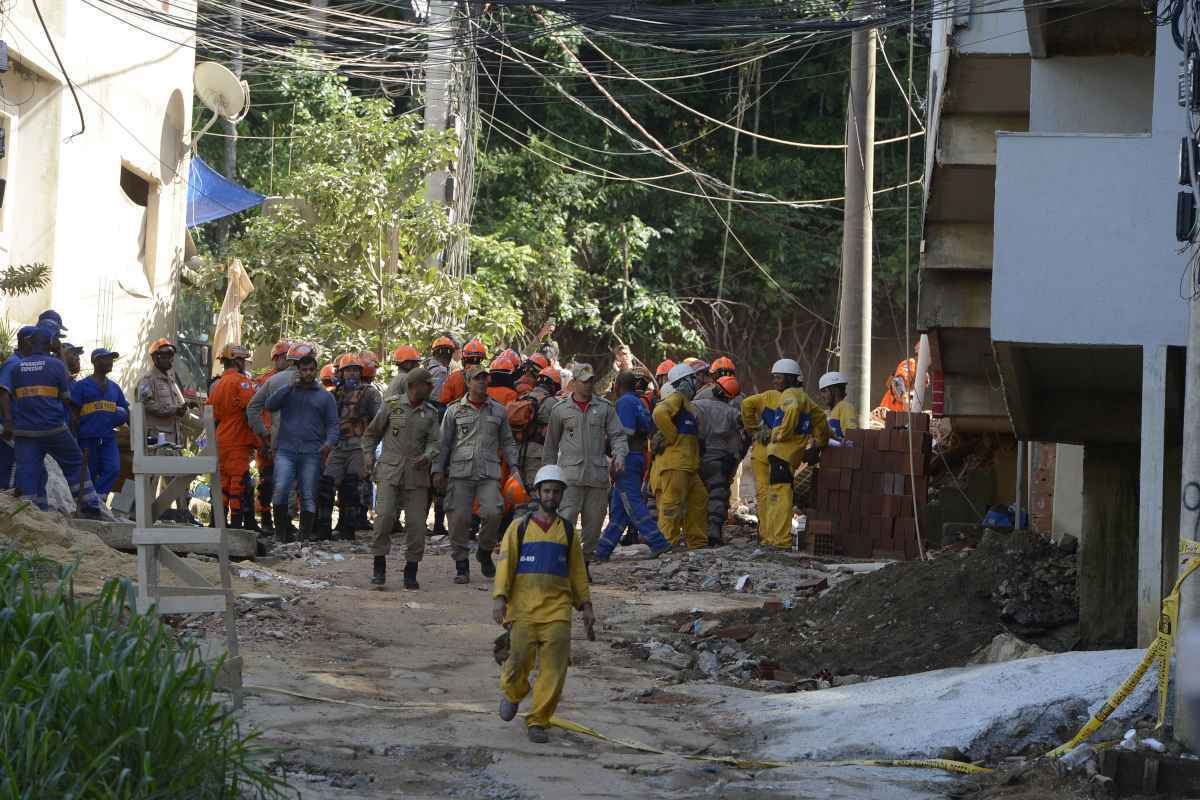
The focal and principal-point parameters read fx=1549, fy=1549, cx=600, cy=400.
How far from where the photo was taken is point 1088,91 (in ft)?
40.7

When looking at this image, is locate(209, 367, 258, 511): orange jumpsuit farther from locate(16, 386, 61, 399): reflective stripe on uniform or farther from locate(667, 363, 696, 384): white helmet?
locate(667, 363, 696, 384): white helmet

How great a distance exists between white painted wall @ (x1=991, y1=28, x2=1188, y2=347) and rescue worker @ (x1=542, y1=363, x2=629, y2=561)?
197 inches

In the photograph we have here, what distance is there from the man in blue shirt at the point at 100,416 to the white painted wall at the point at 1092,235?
861cm

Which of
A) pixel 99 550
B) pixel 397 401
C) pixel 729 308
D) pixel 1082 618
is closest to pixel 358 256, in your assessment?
pixel 729 308

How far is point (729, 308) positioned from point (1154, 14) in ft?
70.2

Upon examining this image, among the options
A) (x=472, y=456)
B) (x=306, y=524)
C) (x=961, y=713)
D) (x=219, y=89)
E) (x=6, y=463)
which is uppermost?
(x=219, y=89)

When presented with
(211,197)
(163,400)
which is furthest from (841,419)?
(211,197)

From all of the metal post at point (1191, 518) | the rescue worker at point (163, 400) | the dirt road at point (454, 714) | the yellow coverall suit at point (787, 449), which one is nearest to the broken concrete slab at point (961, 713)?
the dirt road at point (454, 714)

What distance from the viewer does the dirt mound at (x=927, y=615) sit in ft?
35.6

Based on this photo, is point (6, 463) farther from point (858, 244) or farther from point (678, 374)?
point (858, 244)

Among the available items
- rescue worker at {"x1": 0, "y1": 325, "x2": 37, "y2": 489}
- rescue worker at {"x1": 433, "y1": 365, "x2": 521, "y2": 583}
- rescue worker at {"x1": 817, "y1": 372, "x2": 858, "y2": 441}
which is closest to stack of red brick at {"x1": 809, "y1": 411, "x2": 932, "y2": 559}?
rescue worker at {"x1": 817, "y1": 372, "x2": 858, "y2": 441}

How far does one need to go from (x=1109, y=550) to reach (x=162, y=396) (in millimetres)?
9004

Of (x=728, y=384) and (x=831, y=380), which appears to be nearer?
(x=831, y=380)

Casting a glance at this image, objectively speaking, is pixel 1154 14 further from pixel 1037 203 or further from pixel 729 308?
pixel 729 308
